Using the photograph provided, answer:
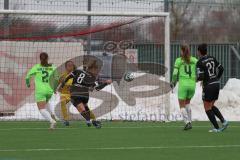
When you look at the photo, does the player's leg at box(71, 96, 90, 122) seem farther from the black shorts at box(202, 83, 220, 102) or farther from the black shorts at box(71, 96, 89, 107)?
the black shorts at box(202, 83, 220, 102)

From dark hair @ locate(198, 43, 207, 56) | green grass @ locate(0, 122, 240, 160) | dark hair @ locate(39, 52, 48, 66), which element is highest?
dark hair @ locate(198, 43, 207, 56)

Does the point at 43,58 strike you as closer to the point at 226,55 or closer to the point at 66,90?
the point at 66,90

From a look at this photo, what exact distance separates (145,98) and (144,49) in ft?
5.46

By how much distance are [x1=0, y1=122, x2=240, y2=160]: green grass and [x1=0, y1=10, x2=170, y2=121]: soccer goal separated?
3.73 meters

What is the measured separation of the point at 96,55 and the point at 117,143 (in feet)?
31.9

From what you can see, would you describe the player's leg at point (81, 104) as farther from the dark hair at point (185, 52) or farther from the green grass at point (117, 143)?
the dark hair at point (185, 52)

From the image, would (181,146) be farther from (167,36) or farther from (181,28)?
(181,28)

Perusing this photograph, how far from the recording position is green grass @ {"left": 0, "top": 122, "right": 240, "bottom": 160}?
471 inches

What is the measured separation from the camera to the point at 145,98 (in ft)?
78.8

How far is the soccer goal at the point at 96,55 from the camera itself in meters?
22.4

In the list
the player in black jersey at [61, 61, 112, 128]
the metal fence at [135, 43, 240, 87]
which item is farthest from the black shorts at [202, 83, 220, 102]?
the metal fence at [135, 43, 240, 87]

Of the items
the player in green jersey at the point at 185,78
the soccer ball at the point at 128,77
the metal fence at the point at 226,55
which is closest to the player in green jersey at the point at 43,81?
the player in green jersey at the point at 185,78

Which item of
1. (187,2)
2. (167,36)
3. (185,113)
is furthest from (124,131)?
(187,2)

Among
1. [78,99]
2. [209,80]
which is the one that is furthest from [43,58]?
[209,80]
